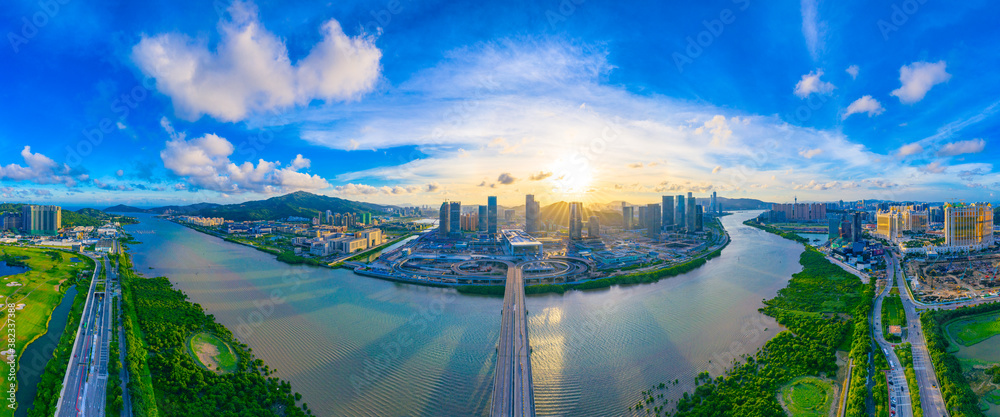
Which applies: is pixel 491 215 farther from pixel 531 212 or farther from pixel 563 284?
pixel 563 284

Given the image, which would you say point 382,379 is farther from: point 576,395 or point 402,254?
point 402,254

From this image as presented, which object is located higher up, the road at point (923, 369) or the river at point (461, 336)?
the road at point (923, 369)

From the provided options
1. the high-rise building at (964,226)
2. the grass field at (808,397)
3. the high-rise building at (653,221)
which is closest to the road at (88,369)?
the grass field at (808,397)

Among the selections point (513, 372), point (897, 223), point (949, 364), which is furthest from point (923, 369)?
point (897, 223)

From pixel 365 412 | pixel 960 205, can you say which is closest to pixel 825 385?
pixel 365 412

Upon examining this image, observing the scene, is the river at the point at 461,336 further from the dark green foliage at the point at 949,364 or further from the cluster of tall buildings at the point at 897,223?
the cluster of tall buildings at the point at 897,223

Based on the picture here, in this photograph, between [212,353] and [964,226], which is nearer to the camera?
[212,353]
